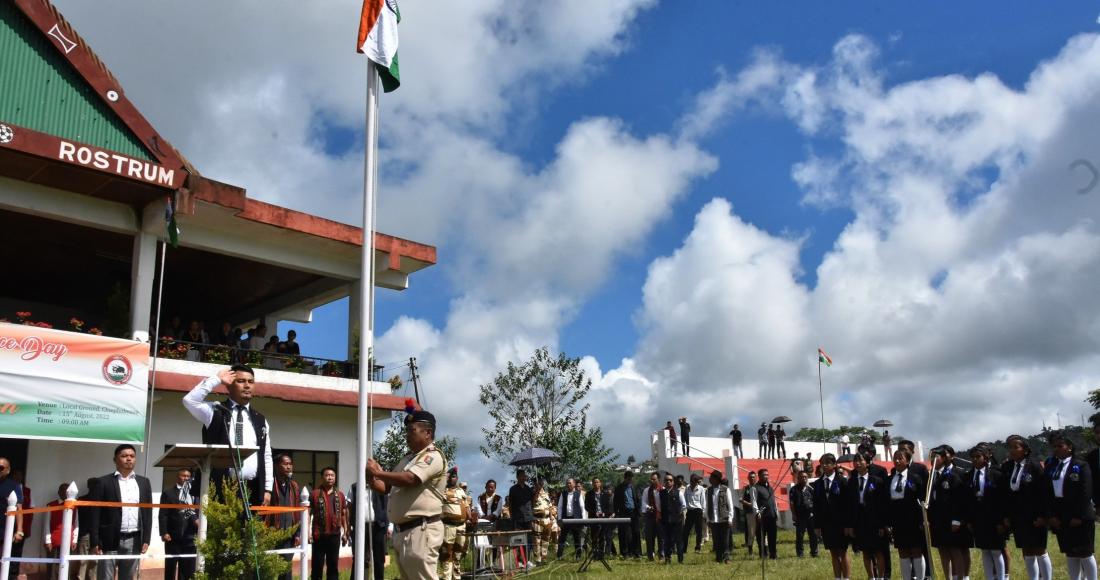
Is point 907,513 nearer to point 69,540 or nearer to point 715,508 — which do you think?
point 715,508

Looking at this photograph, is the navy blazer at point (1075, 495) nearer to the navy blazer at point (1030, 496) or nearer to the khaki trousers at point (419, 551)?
the navy blazer at point (1030, 496)

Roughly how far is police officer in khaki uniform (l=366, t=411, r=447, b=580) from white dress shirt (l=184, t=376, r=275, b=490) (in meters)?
1.24

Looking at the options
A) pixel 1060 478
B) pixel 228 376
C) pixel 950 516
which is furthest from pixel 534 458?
pixel 228 376

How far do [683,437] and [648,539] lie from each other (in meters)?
14.2

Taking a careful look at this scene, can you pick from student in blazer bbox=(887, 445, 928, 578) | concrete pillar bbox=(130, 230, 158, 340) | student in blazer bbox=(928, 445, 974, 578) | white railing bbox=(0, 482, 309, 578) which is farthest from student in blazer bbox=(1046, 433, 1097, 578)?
concrete pillar bbox=(130, 230, 158, 340)

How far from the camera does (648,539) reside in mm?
18984

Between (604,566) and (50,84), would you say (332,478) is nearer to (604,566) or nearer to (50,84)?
(604,566)

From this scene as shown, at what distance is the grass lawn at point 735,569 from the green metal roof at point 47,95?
9430mm

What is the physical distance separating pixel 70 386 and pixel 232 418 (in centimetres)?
1034

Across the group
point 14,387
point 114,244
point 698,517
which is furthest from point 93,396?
point 698,517

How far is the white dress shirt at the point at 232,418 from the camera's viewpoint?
6500 millimetres

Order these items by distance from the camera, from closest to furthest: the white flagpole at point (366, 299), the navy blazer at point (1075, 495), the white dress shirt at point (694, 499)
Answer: the white flagpole at point (366, 299), the navy blazer at point (1075, 495), the white dress shirt at point (694, 499)

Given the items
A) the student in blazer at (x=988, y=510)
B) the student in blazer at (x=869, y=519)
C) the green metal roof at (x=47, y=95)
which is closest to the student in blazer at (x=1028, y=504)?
the student in blazer at (x=988, y=510)

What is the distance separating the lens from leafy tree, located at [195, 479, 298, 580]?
616cm
